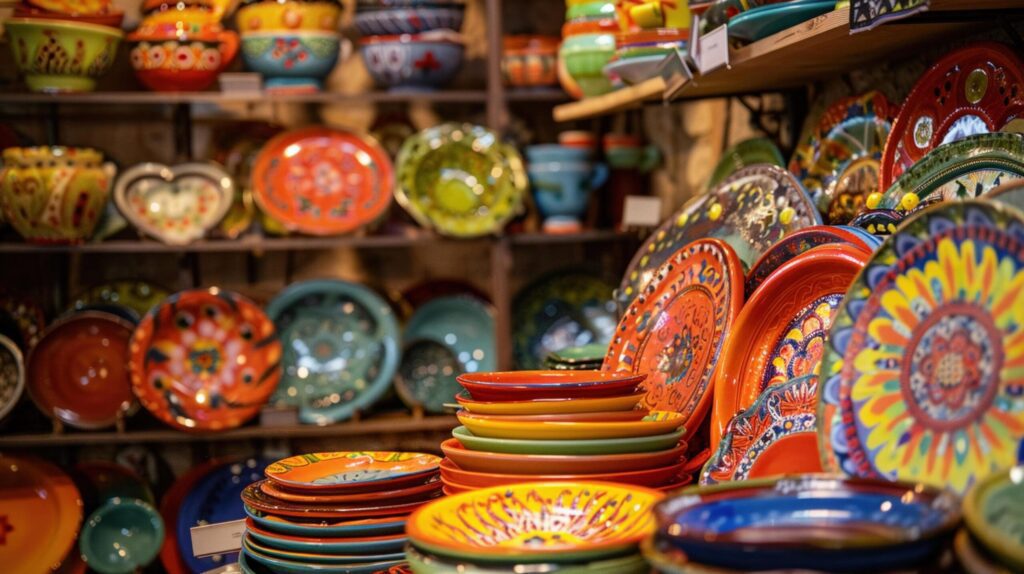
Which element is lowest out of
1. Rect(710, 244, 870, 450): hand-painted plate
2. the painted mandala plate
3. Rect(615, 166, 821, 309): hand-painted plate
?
the painted mandala plate

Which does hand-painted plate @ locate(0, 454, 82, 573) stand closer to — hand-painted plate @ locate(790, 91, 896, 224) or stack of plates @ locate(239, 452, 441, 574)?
stack of plates @ locate(239, 452, 441, 574)

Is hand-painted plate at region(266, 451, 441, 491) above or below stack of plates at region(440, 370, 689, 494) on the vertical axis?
below

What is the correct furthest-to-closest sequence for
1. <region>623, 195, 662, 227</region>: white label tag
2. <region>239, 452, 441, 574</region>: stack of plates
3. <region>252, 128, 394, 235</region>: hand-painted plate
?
<region>252, 128, 394, 235</region>: hand-painted plate → <region>623, 195, 662, 227</region>: white label tag → <region>239, 452, 441, 574</region>: stack of plates

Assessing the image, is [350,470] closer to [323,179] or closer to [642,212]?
[642,212]

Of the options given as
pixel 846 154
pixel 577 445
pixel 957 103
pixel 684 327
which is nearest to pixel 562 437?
pixel 577 445

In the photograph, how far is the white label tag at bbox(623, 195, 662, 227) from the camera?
2.94 meters

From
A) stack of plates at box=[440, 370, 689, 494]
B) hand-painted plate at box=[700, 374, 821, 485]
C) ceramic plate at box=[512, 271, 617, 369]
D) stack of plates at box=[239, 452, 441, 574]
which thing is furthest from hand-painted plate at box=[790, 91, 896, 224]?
ceramic plate at box=[512, 271, 617, 369]

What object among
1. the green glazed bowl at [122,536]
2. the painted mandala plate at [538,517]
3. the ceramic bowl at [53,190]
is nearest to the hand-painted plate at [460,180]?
the ceramic bowl at [53,190]

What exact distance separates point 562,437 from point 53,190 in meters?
2.31

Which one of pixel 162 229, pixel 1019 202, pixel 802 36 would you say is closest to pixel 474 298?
pixel 162 229

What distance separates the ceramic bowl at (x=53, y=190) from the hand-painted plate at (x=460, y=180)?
0.80 m

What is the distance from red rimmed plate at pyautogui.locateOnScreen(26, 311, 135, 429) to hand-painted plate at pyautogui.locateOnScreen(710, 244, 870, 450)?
2.27 metres

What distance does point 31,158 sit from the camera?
3027 millimetres

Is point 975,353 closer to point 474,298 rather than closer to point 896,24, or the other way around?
point 896,24
